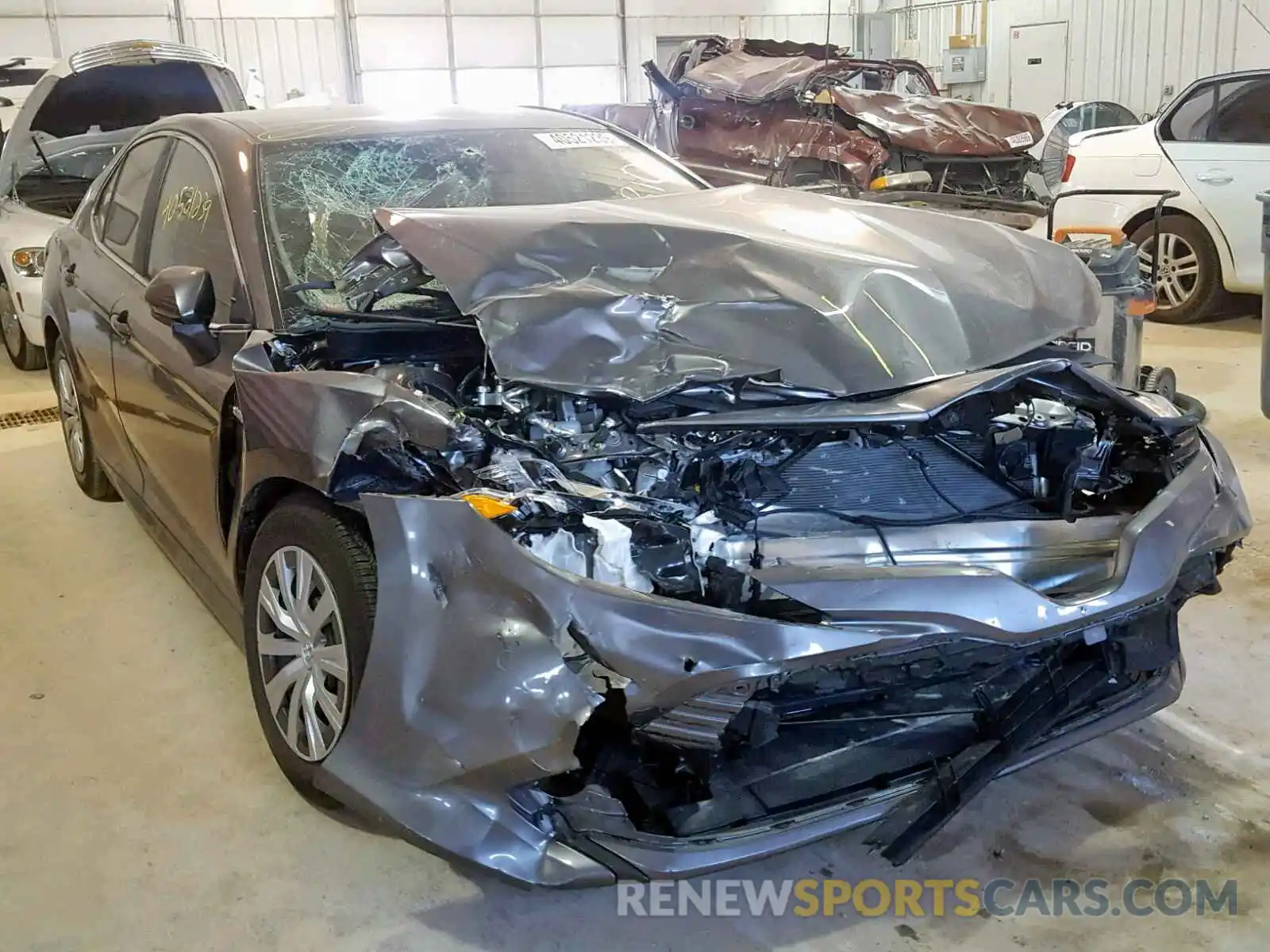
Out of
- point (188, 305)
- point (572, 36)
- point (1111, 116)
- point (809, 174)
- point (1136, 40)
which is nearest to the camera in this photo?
point (188, 305)

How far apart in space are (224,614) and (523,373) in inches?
46.0

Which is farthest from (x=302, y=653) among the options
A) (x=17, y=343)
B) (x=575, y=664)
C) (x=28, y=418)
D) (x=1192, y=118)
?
(x=1192, y=118)

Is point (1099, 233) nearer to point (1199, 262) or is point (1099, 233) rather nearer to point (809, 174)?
point (1199, 262)

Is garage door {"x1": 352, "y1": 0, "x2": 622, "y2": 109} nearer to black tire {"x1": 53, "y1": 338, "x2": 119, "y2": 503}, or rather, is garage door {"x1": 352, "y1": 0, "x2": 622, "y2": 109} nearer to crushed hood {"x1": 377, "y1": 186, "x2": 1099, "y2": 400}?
black tire {"x1": 53, "y1": 338, "x2": 119, "y2": 503}

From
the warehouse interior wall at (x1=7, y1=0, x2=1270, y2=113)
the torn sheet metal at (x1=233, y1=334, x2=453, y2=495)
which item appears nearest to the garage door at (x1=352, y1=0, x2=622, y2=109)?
the warehouse interior wall at (x1=7, y1=0, x2=1270, y2=113)

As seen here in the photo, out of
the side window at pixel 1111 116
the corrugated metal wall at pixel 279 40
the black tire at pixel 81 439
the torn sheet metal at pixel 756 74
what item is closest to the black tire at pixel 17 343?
the black tire at pixel 81 439

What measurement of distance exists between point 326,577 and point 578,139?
6.08 ft

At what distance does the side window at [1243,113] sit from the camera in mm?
6797

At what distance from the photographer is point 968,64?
14875 millimetres

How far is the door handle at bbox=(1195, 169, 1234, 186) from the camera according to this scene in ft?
22.5

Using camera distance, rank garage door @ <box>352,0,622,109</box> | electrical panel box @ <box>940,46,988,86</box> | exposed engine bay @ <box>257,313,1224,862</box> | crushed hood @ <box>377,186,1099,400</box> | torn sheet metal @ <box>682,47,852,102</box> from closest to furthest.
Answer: exposed engine bay @ <box>257,313,1224,862</box>, crushed hood @ <box>377,186,1099,400</box>, torn sheet metal @ <box>682,47,852,102</box>, garage door @ <box>352,0,622,109</box>, electrical panel box @ <box>940,46,988,86</box>

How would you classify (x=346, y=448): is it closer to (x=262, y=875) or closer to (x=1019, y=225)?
(x=262, y=875)

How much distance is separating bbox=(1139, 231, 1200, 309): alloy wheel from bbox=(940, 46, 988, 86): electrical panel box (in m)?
8.42

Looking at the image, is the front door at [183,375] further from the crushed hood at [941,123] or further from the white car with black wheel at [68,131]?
the crushed hood at [941,123]
